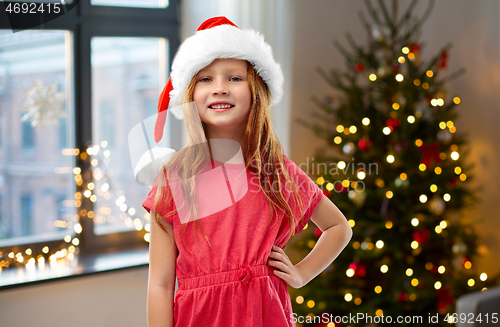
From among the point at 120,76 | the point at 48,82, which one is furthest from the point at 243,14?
the point at 48,82

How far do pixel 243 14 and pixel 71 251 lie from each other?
4.81ft

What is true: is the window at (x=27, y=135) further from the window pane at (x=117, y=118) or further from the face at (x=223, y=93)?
the face at (x=223, y=93)

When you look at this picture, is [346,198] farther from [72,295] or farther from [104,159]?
[72,295]

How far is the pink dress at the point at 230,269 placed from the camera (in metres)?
0.94

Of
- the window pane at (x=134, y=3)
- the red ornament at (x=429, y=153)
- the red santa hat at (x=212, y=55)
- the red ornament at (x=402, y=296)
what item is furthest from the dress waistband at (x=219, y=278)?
the window pane at (x=134, y=3)

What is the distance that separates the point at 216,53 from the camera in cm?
Answer: 96

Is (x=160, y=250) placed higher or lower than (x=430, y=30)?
lower

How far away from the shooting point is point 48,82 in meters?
1.92

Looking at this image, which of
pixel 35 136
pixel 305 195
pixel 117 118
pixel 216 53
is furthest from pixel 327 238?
pixel 35 136

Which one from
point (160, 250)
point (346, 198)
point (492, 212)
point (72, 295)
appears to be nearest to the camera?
point (160, 250)

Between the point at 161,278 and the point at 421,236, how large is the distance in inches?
55.3

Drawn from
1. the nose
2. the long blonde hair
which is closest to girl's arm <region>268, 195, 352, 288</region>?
the long blonde hair

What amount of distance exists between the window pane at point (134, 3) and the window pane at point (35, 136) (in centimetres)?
23

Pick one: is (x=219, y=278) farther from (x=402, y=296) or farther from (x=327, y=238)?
(x=402, y=296)
